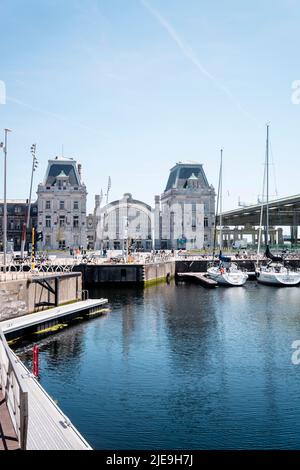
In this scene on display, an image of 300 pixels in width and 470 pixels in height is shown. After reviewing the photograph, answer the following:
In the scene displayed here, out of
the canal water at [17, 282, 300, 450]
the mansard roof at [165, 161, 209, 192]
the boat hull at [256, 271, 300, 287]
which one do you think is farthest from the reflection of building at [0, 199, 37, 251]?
the canal water at [17, 282, 300, 450]

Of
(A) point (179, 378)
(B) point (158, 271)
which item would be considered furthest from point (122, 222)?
(A) point (179, 378)

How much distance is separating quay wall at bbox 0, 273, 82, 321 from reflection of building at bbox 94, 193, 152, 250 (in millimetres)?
108205

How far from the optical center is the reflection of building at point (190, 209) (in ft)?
554

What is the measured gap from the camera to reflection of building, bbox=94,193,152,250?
575ft

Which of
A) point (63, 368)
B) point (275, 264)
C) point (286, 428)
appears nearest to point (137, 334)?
point (63, 368)

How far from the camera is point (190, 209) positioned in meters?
171

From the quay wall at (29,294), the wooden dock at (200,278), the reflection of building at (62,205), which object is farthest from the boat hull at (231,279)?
the reflection of building at (62,205)

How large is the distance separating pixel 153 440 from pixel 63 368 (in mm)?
13735

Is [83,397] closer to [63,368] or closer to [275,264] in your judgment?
[63,368]

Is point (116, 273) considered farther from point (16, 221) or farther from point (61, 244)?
point (16, 221)

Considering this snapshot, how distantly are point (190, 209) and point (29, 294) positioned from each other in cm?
12220

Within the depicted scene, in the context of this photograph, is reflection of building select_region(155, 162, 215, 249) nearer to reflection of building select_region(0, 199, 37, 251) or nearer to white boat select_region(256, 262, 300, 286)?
reflection of building select_region(0, 199, 37, 251)

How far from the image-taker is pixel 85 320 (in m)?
55.3

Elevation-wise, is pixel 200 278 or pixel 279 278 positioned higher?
pixel 279 278
